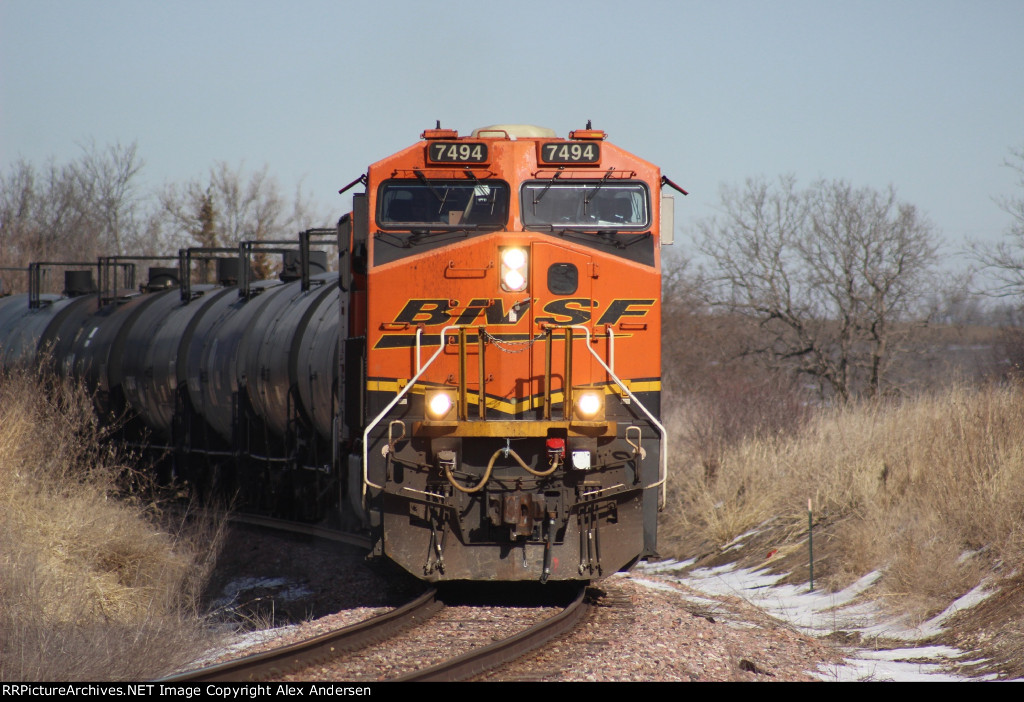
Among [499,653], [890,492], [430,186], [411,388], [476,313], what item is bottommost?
[499,653]

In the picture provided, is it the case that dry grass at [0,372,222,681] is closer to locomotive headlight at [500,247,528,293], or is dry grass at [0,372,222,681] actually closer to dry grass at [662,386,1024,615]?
locomotive headlight at [500,247,528,293]

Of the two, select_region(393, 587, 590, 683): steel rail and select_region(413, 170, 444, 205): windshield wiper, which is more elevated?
select_region(413, 170, 444, 205): windshield wiper

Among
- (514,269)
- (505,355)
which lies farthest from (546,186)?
(505,355)

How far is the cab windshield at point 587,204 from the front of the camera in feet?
30.9

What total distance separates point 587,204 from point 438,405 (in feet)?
7.77

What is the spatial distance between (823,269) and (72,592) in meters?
25.4

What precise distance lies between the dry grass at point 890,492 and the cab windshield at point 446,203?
5.58m

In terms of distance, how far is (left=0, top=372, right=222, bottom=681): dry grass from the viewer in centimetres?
727

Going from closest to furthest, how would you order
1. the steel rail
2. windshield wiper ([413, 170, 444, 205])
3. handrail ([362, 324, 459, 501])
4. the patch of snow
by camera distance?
the steel rail < the patch of snow < handrail ([362, 324, 459, 501]) < windshield wiper ([413, 170, 444, 205])

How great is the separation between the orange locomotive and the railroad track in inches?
19.2

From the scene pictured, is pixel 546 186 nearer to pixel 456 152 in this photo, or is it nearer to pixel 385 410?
pixel 456 152

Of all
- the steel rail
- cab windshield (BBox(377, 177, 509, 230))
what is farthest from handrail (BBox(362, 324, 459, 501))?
the steel rail

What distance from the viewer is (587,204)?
31.1 ft
